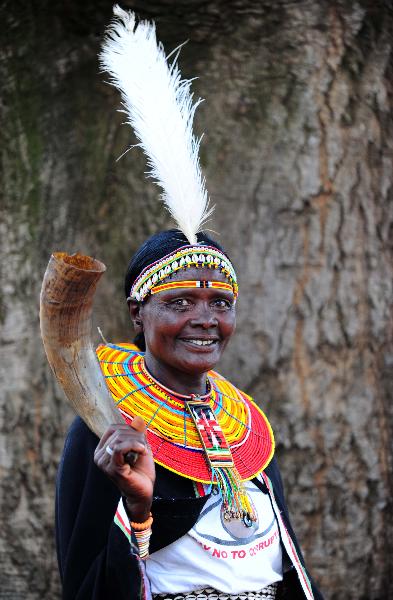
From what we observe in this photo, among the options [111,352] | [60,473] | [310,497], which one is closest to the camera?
[60,473]

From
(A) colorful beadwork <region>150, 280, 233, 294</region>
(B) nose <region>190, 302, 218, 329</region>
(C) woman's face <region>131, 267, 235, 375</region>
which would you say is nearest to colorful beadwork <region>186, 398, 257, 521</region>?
(C) woman's face <region>131, 267, 235, 375</region>

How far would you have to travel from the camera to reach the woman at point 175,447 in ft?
8.91

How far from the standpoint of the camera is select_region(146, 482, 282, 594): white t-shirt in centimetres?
275

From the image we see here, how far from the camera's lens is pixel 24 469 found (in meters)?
4.57

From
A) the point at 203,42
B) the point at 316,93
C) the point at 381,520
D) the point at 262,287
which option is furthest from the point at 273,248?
the point at 381,520

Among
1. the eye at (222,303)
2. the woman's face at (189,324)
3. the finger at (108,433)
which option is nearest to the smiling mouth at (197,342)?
the woman's face at (189,324)

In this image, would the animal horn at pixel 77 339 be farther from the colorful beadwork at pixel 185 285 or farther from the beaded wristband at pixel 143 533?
the colorful beadwork at pixel 185 285

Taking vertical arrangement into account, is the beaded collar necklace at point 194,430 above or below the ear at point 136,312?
below

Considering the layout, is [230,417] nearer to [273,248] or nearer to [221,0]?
[273,248]

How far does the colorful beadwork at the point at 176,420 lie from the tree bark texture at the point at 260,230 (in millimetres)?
1318

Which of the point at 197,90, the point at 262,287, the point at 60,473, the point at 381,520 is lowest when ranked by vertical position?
the point at 381,520

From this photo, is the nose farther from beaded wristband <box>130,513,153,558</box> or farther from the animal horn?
→ beaded wristband <box>130,513,153,558</box>

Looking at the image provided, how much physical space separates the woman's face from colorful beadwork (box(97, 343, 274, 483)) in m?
0.14

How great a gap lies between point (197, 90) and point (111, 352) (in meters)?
1.94
